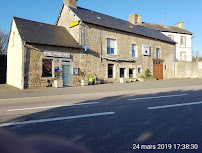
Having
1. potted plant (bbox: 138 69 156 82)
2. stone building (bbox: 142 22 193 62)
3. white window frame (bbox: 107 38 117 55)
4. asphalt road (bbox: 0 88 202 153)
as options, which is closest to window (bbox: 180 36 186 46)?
stone building (bbox: 142 22 193 62)

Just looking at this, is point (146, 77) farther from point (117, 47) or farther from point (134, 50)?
point (117, 47)

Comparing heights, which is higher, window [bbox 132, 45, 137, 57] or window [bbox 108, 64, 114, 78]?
window [bbox 132, 45, 137, 57]

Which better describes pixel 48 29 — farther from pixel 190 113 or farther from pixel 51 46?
pixel 190 113

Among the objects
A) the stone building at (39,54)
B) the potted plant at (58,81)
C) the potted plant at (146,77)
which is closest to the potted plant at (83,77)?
the stone building at (39,54)

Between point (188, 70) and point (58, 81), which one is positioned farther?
point (188, 70)

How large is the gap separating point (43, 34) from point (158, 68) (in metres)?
17.3

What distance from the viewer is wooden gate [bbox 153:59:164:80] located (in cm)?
2433

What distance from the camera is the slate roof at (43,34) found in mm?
14063

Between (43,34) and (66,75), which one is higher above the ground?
(43,34)

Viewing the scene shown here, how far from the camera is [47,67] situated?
14.7 metres

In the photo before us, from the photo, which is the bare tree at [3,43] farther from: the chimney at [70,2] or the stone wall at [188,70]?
the stone wall at [188,70]

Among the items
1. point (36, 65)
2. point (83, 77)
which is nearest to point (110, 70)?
point (83, 77)

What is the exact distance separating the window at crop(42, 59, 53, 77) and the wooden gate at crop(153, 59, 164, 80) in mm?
15642

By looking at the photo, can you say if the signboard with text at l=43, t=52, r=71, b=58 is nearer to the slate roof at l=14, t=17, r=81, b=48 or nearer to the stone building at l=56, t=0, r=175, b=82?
the slate roof at l=14, t=17, r=81, b=48
